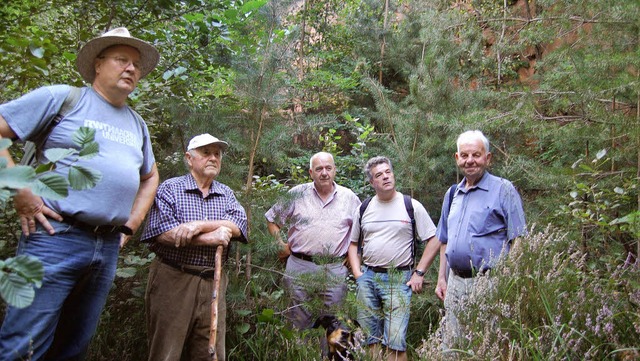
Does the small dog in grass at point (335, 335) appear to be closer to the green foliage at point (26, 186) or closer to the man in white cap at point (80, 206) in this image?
the man in white cap at point (80, 206)

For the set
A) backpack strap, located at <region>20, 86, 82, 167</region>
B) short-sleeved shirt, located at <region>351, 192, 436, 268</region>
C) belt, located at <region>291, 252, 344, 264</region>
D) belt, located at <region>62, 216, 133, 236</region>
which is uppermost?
backpack strap, located at <region>20, 86, 82, 167</region>

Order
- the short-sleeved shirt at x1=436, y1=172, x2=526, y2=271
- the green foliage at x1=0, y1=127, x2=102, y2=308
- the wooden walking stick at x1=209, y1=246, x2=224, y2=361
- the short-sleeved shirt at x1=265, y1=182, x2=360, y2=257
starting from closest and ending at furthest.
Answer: the green foliage at x1=0, y1=127, x2=102, y2=308 → the wooden walking stick at x1=209, y1=246, x2=224, y2=361 → the short-sleeved shirt at x1=436, y1=172, x2=526, y2=271 → the short-sleeved shirt at x1=265, y1=182, x2=360, y2=257

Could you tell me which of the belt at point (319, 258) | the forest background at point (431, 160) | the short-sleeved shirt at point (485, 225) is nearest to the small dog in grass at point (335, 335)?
the forest background at point (431, 160)

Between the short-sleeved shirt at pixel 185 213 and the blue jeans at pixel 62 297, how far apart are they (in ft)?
2.20

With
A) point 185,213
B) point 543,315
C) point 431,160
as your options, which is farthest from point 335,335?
point 431,160

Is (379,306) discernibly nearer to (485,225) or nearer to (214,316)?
(485,225)

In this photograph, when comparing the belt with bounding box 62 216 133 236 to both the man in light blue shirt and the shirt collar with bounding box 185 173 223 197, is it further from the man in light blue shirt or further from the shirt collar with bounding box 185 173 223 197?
the man in light blue shirt

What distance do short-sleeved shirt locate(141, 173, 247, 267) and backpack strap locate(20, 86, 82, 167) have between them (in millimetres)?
981

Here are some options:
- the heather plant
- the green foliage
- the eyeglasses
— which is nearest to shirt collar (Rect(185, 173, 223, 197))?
the eyeglasses

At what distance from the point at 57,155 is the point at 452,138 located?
4144 mm

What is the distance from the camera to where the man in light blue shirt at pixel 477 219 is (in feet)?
11.8

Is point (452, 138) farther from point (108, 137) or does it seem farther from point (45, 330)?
point (45, 330)

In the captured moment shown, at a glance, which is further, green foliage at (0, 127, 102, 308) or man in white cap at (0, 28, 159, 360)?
man in white cap at (0, 28, 159, 360)

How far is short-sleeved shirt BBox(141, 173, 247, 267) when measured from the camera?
3.30 meters
